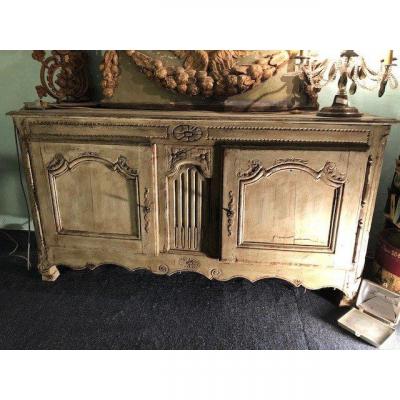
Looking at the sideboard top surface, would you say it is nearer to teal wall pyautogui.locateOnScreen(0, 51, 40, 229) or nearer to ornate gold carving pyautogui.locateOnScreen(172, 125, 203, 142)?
ornate gold carving pyautogui.locateOnScreen(172, 125, 203, 142)

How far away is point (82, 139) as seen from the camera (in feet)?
4.34

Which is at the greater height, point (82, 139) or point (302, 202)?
point (82, 139)

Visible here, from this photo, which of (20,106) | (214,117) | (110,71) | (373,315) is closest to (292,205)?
(214,117)

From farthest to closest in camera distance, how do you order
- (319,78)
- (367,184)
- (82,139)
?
(319,78)
(82,139)
(367,184)

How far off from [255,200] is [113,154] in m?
0.62

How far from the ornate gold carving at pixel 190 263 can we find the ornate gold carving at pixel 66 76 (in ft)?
3.28

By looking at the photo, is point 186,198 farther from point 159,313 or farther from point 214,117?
point 159,313

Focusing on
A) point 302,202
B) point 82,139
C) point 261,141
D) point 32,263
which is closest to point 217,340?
point 302,202

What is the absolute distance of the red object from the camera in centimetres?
137

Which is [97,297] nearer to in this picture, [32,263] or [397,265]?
[32,263]

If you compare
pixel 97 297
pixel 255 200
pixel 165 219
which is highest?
pixel 255 200

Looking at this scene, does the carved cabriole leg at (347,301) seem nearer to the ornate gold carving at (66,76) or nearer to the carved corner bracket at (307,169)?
the carved corner bracket at (307,169)

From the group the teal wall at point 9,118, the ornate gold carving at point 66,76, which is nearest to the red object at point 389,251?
the ornate gold carving at point 66,76

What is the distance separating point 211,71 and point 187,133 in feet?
1.35
